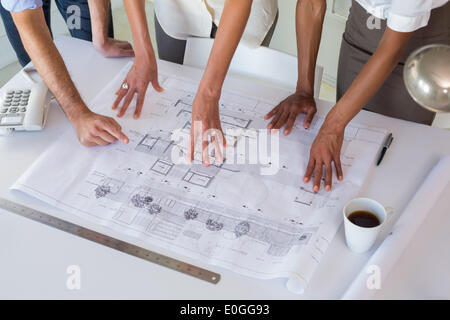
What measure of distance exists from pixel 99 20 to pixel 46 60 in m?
0.33

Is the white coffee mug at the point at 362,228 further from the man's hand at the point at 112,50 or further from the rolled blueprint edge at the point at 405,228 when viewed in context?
the man's hand at the point at 112,50

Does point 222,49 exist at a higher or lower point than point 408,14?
lower

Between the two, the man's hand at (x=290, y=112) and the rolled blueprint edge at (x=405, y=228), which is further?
the man's hand at (x=290, y=112)

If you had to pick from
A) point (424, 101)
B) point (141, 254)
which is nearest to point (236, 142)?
point (141, 254)

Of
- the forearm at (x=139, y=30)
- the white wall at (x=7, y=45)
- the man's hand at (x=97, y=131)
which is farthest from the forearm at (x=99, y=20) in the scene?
the white wall at (x=7, y=45)

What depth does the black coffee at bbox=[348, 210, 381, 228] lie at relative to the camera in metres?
0.97

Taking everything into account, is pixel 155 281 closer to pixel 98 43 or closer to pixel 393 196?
pixel 393 196

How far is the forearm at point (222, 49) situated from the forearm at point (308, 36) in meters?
0.19

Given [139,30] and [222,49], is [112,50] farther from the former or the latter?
[222,49]

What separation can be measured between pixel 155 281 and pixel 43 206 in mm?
338

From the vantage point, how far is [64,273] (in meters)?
0.96

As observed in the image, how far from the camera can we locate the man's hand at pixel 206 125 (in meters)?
1.19

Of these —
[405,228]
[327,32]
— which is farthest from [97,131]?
[327,32]

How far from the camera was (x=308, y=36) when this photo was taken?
1.39 meters
